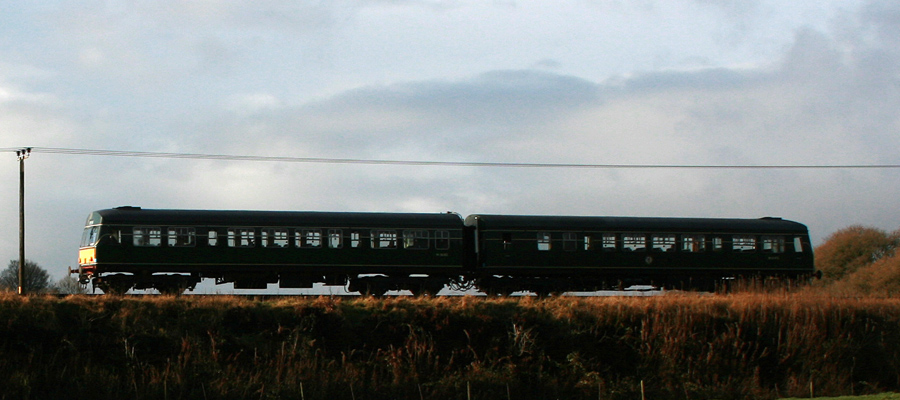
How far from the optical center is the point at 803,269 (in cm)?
3594

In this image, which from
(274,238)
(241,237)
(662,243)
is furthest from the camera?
(662,243)

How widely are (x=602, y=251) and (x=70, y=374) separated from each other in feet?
66.8

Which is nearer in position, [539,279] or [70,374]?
[70,374]

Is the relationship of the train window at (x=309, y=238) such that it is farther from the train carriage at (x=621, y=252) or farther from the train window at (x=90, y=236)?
the train window at (x=90, y=236)

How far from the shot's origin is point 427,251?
32.5 metres

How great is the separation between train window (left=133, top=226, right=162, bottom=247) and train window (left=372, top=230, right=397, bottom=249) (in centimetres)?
749

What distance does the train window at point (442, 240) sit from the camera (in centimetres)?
3272

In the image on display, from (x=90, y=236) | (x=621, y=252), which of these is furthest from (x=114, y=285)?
(x=621, y=252)

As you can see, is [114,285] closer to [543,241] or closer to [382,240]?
[382,240]

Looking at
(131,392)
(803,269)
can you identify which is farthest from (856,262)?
(131,392)

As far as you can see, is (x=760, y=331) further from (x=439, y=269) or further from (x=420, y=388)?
(x=439, y=269)

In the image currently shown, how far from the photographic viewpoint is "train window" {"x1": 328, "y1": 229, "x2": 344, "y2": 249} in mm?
31969

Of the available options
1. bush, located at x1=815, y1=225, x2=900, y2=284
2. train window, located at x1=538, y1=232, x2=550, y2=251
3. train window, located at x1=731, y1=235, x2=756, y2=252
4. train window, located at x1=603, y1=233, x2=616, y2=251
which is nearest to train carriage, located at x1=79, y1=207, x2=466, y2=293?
train window, located at x1=538, y1=232, x2=550, y2=251

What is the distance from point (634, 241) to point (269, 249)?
13737 millimetres
